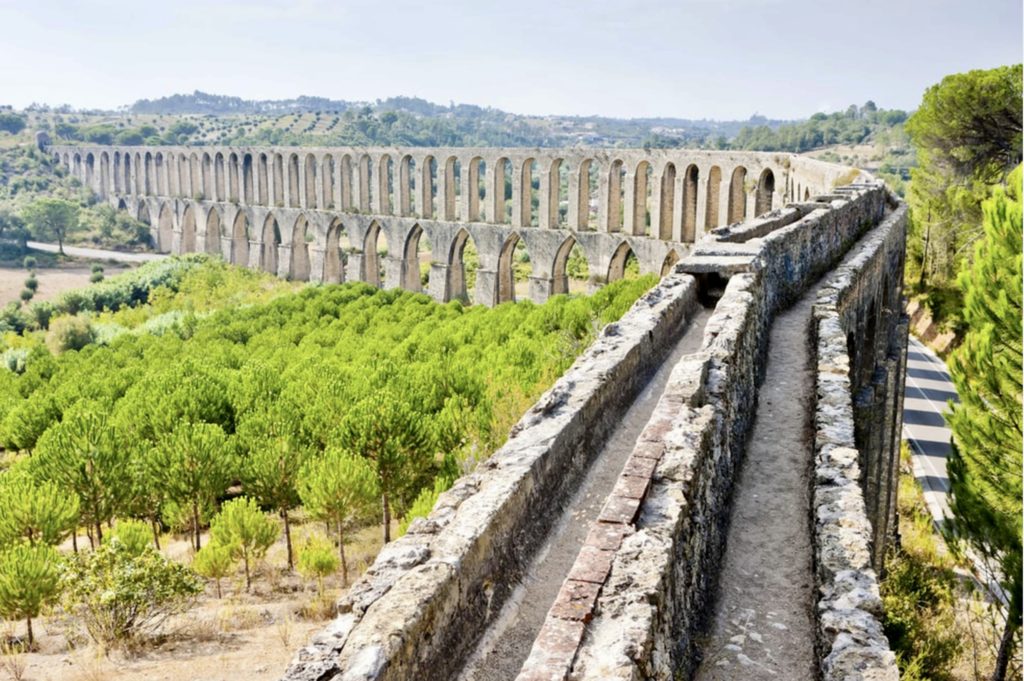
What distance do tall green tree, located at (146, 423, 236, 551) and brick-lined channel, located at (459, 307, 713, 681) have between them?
777 centimetres

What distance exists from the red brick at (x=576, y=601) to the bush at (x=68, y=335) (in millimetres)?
29992

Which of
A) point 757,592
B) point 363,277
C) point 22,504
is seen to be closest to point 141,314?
point 363,277

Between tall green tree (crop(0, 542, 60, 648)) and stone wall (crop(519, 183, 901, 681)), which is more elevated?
stone wall (crop(519, 183, 901, 681))

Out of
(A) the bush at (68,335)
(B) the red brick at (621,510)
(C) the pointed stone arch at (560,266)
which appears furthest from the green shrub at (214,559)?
(C) the pointed stone arch at (560,266)

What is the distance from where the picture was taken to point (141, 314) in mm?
36875

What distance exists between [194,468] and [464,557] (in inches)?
381

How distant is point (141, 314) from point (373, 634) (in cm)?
3700

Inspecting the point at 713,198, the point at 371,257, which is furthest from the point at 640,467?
the point at 371,257

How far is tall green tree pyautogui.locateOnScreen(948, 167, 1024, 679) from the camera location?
34.4 ft

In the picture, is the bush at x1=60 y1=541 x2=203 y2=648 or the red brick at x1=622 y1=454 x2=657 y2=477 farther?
the bush at x1=60 y1=541 x2=203 y2=648

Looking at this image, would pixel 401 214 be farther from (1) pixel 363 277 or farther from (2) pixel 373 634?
(2) pixel 373 634

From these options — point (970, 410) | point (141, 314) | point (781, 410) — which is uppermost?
point (781, 410)

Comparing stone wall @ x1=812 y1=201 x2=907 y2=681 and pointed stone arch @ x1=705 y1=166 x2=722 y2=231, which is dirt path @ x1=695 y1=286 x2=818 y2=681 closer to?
stone wall @ x1=812 y1=201 x2=907 y2=681

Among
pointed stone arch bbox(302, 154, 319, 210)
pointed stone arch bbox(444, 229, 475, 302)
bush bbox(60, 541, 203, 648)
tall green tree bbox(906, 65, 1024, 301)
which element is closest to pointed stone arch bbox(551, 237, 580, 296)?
pointed stone arch bbox(444, 229, 475, 302)
